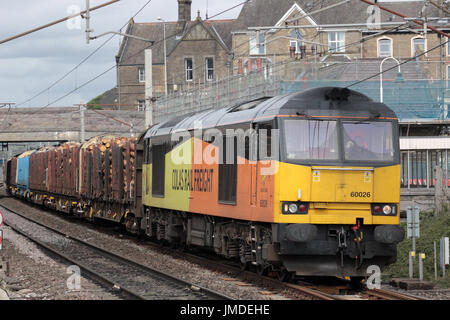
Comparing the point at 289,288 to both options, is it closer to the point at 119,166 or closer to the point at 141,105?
the point at 119,166

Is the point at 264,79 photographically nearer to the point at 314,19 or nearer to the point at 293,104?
the point at 293,104

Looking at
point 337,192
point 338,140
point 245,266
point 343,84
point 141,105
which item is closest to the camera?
point 337,192

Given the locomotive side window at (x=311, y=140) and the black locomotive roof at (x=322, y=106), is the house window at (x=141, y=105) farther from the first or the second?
the locomotive side window at (x=311, y=140)

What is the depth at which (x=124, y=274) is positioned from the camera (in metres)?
16.3

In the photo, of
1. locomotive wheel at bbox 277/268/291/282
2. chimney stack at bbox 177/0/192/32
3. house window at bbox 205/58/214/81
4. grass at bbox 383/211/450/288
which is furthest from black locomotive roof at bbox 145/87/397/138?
chimney stack at bbox 177/0/192/32

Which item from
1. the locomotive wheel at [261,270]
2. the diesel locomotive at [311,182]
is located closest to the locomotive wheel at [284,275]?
the diesel locomotive at [311,182]

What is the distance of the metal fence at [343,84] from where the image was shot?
35.2 metres

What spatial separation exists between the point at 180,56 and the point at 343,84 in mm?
45445

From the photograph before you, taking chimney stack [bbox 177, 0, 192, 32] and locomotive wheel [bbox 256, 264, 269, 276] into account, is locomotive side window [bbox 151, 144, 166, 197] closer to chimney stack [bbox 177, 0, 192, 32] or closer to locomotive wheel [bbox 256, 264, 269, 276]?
locomotive wheel [bbox 256, 264, 269, 276]

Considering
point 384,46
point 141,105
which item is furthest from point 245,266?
point 141,105

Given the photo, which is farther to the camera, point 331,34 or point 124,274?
point 331,34

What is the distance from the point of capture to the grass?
1725 centimetres

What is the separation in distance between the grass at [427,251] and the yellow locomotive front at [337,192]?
3.14 meters

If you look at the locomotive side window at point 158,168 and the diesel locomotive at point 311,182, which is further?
the locomotive side window at point 158,168
